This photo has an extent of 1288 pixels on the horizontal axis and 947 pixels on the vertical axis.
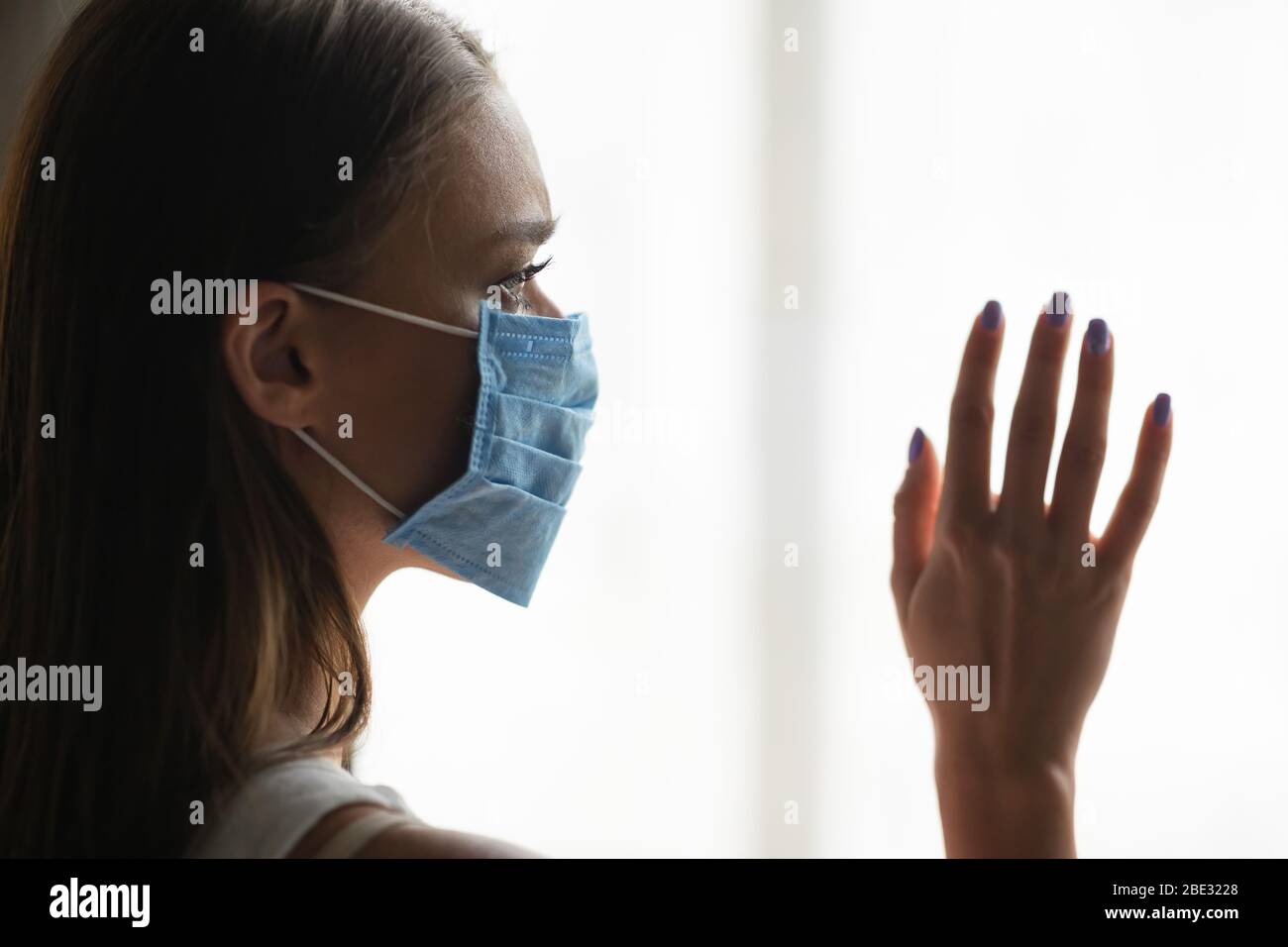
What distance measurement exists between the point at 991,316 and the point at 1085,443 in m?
0.12

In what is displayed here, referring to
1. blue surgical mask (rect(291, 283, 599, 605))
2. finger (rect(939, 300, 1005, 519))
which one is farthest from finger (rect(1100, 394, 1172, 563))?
blue surgical mask (rect(291, 283, 599, 605))

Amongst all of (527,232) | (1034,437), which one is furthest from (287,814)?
(1034,437)

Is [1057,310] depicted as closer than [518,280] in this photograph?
Yes

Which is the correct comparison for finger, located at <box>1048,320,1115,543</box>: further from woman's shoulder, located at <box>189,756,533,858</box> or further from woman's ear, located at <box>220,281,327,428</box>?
woman's ear, located at <box>220,281,327,428</box>

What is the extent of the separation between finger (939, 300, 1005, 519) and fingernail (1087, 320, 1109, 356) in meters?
0.07

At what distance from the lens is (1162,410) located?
83 centimetres

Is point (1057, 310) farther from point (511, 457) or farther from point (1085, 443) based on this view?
point (511, 457)

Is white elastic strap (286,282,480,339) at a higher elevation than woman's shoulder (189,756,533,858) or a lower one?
higher

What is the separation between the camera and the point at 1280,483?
158cm

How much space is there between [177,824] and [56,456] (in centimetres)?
29

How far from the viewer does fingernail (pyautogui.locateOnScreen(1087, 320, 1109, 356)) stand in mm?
812

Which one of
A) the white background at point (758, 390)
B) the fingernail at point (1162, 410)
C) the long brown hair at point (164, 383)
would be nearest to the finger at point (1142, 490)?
the fingernail at point (1162, 410)
